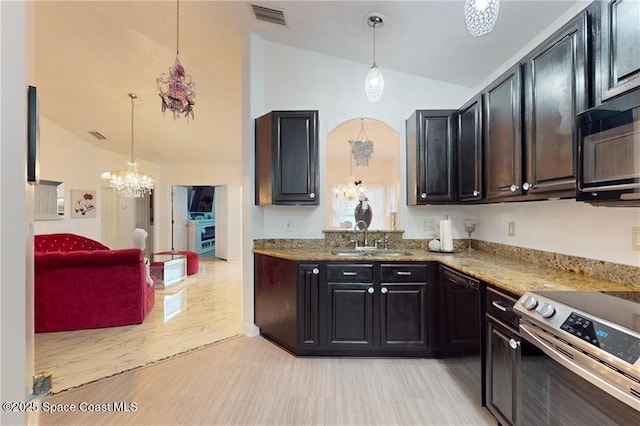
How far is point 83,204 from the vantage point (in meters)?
6.55

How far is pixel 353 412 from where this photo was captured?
6.52ft

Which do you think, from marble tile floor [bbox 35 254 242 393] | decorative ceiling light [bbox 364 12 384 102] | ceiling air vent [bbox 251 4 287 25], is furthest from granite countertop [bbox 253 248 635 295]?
ceiling air vent [bbox 251 4 287 25]

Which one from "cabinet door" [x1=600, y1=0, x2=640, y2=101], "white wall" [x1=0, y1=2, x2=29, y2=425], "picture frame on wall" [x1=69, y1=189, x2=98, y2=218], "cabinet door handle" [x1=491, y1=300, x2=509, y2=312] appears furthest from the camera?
"picture frame on wall" [x1=69, y1=189, x2=98, y2=218]

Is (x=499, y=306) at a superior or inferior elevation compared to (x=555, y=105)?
inferior

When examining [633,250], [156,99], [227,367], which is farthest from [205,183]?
[633,250]

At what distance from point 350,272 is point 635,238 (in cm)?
181

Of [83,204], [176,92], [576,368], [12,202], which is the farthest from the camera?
[83,204]

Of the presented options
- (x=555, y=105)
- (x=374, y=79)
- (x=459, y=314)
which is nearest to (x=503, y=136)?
(x=555, y=105)

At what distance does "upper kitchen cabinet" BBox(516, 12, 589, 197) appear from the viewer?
1.54 m

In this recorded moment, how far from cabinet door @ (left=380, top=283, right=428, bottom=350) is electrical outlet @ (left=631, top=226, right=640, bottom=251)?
135cm

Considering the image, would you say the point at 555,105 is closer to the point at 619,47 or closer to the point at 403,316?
the point at 619,47

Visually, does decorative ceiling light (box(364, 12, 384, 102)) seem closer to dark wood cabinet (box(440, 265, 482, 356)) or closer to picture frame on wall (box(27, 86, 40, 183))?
dark wood cabinet (box(440, 265, 482, 356))

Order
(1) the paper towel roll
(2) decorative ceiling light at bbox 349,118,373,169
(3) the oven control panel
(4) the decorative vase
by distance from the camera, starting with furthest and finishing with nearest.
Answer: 1. (2) decorative ceiling light at bbox 349,118,373,169
2. (4) the decorative vase
3. (1) the paper towel roll
4. (3) the oven control panel

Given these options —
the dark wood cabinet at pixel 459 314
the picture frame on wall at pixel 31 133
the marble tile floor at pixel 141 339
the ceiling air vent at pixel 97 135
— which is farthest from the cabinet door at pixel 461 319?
the ceiling air vent at pixel 97 135
